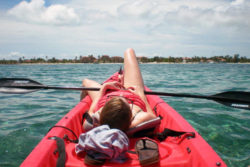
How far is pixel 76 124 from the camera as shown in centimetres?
253

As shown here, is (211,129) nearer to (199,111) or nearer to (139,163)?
(199,111)

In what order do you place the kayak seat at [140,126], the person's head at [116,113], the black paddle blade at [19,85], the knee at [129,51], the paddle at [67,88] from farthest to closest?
the knee at [129,51] → the black paddle blade at [19,85] → the paddle at [67,88] → the kayak seat at [140,126] → the person's head at [116,113]

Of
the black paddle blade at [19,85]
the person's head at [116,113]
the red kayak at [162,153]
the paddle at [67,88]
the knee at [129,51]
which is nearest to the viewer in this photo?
the red kayak at [162,153]

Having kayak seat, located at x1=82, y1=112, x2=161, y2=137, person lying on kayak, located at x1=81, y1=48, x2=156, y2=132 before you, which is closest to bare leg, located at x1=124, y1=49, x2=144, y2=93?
person lying on kayak, located at x1=81, y1=48, x2=156, y2=132

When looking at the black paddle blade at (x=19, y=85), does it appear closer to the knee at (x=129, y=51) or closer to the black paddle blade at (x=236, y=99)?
the knee at (x=129, y=51)

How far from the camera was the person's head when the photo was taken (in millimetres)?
1729

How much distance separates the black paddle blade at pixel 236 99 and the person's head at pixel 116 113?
189 cm

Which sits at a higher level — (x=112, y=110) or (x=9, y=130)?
(x=112, y=110)

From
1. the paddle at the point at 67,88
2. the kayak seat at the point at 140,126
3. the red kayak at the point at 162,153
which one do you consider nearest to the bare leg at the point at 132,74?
the paddle at the point at 67,88

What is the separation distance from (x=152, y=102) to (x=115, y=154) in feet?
7.14

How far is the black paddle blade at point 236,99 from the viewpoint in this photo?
2844mm

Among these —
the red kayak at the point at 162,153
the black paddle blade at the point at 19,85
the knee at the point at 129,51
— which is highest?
the knee at the point at 129,51

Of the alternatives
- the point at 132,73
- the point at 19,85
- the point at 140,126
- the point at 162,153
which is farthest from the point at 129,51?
the point at 162,153

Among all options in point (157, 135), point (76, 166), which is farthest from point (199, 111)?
point (76, 166)
